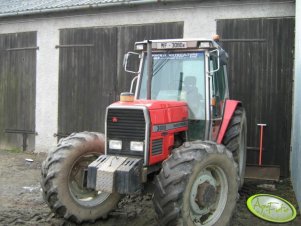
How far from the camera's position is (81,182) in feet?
17.0

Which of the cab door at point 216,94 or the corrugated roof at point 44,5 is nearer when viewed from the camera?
the cab door at point 216,94

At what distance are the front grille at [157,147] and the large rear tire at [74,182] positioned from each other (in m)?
0.85

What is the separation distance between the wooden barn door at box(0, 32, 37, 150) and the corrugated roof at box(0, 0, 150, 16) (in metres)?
0.58

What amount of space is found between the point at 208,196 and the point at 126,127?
1.19 metres

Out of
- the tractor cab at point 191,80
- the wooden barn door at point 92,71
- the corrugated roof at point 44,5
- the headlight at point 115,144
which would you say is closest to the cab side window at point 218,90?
the tractor cab at point 191,80

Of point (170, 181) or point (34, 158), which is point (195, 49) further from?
point (34, 158)

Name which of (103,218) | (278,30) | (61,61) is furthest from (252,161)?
(61,61)

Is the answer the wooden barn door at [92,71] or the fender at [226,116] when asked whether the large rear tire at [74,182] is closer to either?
the fender at [226,116]

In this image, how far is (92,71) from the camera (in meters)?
9.69

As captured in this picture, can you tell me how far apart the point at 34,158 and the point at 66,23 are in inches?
128

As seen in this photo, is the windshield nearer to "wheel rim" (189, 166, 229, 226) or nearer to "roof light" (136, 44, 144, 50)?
"roof light" (136, 44, 144, 50)

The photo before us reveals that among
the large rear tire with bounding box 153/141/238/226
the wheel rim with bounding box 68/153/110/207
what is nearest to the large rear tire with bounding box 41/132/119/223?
the wheel rim with bounding box 68/153/110/207

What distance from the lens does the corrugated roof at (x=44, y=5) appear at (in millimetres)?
9258

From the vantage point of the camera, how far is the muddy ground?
17.3ft
